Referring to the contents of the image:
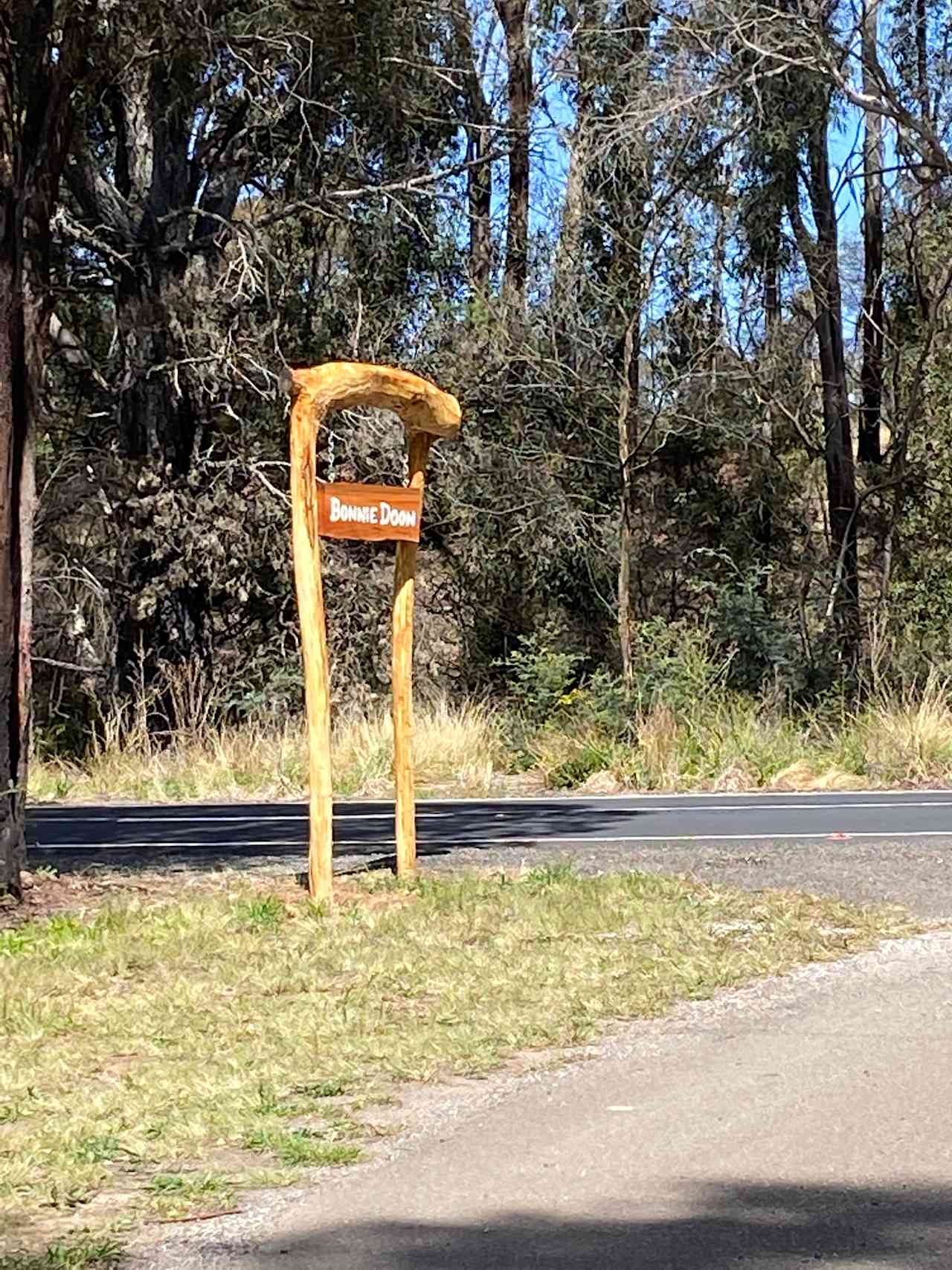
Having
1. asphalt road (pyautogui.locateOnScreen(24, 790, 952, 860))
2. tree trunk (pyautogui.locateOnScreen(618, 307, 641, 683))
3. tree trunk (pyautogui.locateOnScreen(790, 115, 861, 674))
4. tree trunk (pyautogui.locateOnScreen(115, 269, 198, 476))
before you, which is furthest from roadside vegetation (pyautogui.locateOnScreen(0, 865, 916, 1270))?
tree trunk (pyautogui.locateOnScreen(790, 115, 861, 674))

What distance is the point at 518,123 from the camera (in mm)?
28547

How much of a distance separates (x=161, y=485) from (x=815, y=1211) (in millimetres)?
21551

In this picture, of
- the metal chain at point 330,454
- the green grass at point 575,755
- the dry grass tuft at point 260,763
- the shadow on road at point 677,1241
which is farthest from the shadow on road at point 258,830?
the metal chain at point 330,454

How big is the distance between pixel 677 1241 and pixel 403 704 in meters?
6.44

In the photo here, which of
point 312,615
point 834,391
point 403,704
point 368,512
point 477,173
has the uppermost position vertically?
point 477,173

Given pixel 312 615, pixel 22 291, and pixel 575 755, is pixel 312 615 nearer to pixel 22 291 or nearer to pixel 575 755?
pixel 22 291

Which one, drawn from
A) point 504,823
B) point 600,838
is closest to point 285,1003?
point 600,838

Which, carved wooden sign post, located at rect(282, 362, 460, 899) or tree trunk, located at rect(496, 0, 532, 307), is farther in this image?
tree trunk, located at rect(496, 0, 532, 307)

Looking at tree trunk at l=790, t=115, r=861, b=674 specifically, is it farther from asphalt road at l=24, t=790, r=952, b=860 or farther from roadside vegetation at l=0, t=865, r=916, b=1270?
roadside vegetation at l=0, t=865, r=916, b=1270

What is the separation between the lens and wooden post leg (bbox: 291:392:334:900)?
398 inches

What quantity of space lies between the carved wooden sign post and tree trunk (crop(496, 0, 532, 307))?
17651mm

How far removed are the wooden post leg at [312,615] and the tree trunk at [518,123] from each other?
1846 centimetres

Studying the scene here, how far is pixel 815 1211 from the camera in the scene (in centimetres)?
512

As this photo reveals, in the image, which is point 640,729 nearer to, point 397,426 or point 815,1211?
point 397,426
